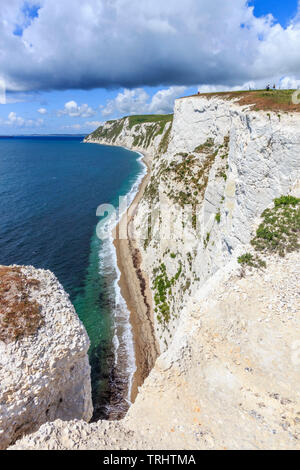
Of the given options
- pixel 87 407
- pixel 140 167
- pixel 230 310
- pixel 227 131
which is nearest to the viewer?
pixel 230 310

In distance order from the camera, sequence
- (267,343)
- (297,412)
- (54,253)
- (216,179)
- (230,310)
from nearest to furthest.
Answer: (297,412) < (267,343) < (230,310) < (216,179) < (54,253)

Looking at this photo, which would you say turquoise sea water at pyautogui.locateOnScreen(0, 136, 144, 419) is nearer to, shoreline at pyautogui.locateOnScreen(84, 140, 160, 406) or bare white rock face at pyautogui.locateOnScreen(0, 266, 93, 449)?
shoreline at pyautogui.locateOnScreen(84, 140, 160, 406)

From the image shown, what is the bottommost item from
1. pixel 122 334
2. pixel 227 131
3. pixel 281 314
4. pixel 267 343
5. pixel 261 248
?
pixel 122 334

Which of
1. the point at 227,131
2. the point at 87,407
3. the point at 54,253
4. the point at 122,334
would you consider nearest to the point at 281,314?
the point at 87,407

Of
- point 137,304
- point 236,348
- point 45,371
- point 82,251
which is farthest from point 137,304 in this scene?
point 236,348

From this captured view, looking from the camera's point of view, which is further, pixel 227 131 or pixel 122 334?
pixel 227 131

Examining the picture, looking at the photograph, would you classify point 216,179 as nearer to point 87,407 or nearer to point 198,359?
point 198,359

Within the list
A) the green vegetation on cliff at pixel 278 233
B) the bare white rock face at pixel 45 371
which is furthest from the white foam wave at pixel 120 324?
the green vegetation on cliff at pixel 278 233
